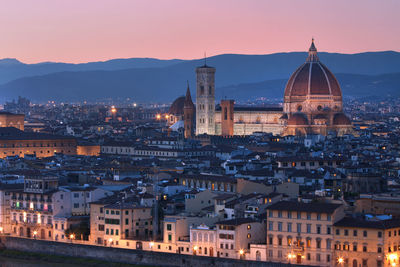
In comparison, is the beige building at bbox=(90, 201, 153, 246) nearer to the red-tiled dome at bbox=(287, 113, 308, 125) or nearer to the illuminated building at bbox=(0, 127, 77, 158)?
the illuminated building at bbox=(0, 127, 77, 158)

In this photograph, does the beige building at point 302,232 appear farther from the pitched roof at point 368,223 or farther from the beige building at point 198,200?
the beige building at point 198,200

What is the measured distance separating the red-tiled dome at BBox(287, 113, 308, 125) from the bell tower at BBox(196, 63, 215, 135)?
13.2m

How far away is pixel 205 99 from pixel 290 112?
11.4 metres

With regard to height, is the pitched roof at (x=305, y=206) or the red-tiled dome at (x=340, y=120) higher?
the red-tiled dome at (x=340, y=120)

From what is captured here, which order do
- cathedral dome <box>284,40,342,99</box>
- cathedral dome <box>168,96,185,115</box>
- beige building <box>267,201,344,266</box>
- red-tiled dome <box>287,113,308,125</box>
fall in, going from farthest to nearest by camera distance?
cathedral dome <box>168,96,185,115</box>, cathedral dome <box>284,40,342,99</box>, red-tiled dome <box>287,113,308,125</box>, beige building <box>267,201,344,266</box>

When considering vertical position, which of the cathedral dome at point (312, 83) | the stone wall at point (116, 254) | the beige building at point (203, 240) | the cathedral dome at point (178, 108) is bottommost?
the stone wall at point (116, 254)

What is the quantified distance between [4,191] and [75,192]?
4.92 metres

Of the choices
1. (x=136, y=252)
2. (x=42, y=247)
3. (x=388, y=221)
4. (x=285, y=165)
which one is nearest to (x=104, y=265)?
(x=136, y=252)

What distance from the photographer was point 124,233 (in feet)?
166

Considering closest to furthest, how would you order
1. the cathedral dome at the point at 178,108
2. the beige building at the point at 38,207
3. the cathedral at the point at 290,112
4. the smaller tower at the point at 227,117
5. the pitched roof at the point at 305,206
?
the pitched roof at the point at 305,206, the beige building at the point at 38,207, the cathedral at the point at 290,112, the smaller tower at the point at 227,117, the cathedral dome at the point at 178,108

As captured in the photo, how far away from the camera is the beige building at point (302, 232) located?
44.8m

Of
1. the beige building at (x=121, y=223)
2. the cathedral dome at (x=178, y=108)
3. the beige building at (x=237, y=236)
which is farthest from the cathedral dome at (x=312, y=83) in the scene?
the beige building at (x=237, y=236)

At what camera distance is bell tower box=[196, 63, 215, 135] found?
139375 mm

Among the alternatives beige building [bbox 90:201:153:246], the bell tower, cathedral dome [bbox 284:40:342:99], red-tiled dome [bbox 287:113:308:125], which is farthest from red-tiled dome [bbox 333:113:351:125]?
beige building [bbox 90:201:153:246]
